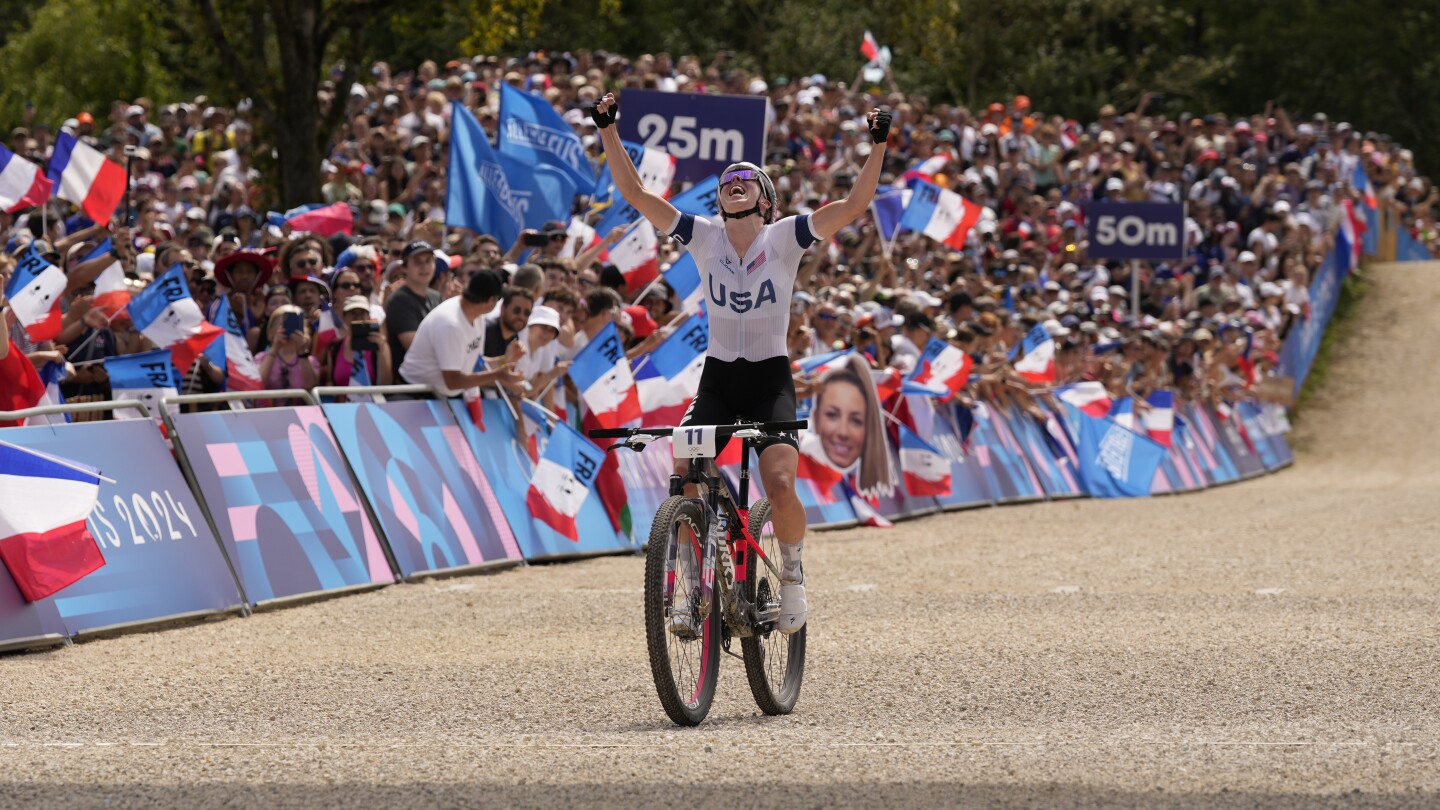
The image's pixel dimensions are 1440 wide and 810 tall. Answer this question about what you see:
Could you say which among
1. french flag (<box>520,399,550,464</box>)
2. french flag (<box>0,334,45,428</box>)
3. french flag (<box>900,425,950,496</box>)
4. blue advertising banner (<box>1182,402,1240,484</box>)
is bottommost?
blue advertising banner (<box>1182,402,1240,484</box>)

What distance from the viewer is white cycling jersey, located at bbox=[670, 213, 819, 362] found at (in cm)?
798

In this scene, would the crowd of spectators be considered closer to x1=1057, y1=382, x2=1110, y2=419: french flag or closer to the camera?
the camera

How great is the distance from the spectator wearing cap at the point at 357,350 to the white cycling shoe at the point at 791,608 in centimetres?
589

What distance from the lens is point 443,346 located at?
1331 cm

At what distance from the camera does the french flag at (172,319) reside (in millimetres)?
11992

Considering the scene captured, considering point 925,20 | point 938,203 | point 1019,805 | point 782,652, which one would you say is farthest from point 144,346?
Result: point 925,20

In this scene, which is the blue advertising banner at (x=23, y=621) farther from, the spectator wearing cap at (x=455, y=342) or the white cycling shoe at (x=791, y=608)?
the spectator wearing cap at (x=455, y=342)

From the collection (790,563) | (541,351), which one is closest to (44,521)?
(790,563)

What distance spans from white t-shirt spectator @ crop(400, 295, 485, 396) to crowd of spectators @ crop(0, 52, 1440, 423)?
2 cm

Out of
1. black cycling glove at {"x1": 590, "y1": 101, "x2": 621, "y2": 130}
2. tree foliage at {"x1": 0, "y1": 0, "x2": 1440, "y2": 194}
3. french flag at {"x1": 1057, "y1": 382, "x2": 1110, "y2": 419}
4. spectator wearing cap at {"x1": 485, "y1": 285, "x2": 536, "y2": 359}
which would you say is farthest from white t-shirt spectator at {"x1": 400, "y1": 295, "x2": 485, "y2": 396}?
tree foliage at {"x1": 0, "y1": 0, "x2": 1440, "y2": 194}

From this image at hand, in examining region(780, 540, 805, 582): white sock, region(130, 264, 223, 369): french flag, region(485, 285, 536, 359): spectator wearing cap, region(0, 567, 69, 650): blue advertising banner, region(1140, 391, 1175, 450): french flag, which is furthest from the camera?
region(1140, 391, 1175, 450): french flag

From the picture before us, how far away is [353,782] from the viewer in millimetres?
6188

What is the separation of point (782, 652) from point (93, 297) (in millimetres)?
5674

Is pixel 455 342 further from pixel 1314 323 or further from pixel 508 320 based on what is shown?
pixel 1314 323
